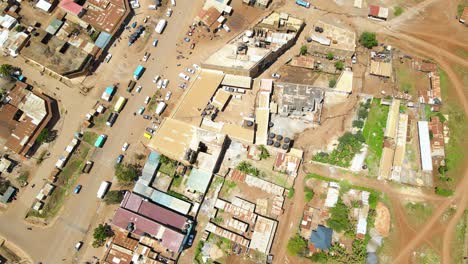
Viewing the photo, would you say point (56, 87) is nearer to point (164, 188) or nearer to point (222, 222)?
point (164, 188)

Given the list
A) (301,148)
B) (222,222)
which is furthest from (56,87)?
(301,148)

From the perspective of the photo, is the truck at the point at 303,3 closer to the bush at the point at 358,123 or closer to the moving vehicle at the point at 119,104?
the bush at the point at 358,123

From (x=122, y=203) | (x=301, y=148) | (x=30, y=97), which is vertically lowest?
(x=122, y=203)

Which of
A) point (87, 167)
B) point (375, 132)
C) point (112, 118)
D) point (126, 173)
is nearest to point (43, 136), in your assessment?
point (87, 167)

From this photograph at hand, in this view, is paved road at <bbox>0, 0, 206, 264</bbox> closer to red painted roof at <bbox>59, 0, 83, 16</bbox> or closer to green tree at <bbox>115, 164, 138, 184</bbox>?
green tree at <bbox>115, 164, 138, 184</bbox>

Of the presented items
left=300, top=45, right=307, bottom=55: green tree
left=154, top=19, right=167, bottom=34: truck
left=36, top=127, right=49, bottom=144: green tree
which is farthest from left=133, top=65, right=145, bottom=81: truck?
left=300, top=45, right=307, bottom=55: green tree

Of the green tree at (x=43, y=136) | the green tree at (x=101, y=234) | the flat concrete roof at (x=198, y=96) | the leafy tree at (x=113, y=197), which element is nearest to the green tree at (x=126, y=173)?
the leafy tree at (x=113, y=197)
